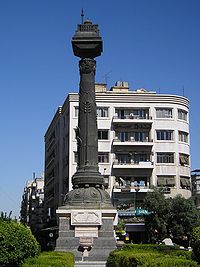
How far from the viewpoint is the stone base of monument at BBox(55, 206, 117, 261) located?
955 inches

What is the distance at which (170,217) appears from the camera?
46000 millimetres

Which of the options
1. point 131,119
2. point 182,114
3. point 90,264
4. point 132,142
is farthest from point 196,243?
point 182,114

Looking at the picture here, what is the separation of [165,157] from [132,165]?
3.94 meters

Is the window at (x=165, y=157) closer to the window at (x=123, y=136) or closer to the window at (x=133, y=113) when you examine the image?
the window at (x=123, y=136)

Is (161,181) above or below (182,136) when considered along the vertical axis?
below

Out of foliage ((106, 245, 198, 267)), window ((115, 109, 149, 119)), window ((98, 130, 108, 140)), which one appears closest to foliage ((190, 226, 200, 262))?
foliage ((106, 245, 198, 267))

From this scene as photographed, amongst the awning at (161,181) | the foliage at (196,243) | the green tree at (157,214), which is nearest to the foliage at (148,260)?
the foliage at (196,243)

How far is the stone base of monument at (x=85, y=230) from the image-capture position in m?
24.2

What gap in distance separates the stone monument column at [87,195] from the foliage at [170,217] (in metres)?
20.8

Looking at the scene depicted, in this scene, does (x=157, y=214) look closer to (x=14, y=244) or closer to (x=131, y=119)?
(x=131, y=119)

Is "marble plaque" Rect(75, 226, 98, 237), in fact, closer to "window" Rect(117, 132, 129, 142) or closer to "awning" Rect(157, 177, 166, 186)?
"awning" Rect(157, 177, 166, 186)

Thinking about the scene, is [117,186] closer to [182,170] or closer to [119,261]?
[182,170]

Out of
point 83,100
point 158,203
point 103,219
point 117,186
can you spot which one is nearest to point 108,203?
point 103,219

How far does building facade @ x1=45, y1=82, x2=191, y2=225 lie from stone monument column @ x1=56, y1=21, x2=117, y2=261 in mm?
24625
